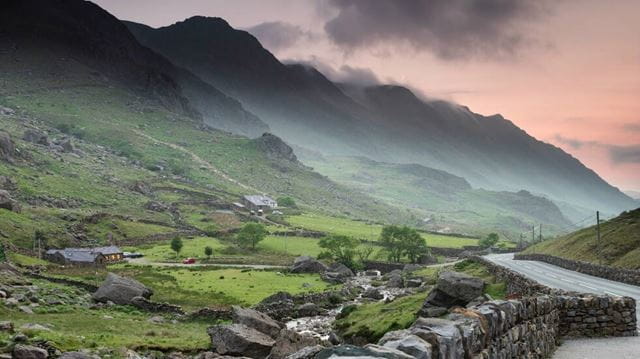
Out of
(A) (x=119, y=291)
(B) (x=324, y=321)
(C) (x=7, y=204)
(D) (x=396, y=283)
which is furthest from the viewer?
(C) (x=7, y=204)

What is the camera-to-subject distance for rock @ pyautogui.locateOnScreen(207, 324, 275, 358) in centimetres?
4850

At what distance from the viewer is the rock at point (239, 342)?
48.5 m

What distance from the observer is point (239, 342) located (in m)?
48.8

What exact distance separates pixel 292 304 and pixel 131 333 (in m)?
32.5

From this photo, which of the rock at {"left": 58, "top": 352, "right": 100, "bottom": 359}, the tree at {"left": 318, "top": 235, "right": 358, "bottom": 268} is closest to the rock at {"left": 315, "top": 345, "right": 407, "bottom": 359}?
the rock at {"left": 58, "top": 352, "right": 100, "bottom": 359}

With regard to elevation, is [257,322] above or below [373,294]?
above

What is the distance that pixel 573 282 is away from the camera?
62312 mm

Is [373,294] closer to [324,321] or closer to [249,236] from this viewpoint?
[324,321]

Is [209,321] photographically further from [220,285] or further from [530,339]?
[530,339]

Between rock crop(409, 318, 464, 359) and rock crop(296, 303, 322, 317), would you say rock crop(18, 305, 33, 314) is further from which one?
rock crop(409, 318, 464, 359)

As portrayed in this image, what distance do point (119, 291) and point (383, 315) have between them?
126 feet

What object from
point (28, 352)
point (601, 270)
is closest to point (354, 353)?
point (28, 352)

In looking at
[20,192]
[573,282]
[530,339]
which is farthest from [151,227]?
→ [530,339]

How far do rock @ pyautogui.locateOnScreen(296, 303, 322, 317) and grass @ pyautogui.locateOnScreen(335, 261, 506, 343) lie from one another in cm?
745
